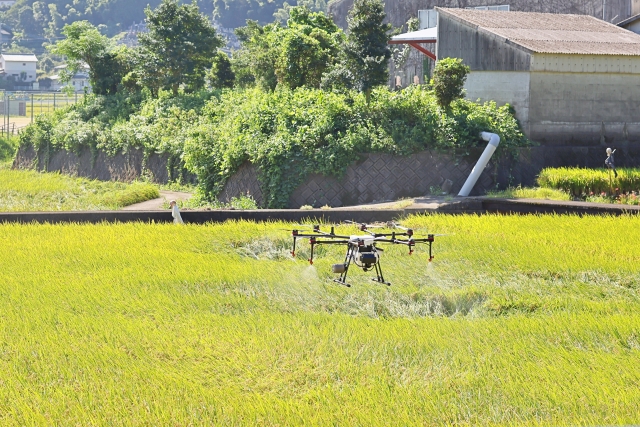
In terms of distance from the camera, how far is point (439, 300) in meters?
9.91

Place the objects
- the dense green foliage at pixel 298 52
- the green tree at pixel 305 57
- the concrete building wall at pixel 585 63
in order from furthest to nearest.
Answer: the dense green foliage at pixel 298 52
the green tree at pixel 305 57
the concrete building wall at pixel 585 63

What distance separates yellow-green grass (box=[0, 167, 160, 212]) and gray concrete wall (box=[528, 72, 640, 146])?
9.10m

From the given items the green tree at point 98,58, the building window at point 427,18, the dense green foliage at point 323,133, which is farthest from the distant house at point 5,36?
the dense green foliage at point 323,133

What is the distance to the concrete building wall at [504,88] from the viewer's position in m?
20.4

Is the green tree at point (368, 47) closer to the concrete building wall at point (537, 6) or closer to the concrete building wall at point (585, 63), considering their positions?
the concrete building wall at point (585, 63)

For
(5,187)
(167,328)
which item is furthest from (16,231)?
(5,187)

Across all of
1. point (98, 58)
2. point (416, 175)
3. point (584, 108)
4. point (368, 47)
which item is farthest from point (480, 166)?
point (98, 58)

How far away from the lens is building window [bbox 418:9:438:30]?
34375 millimetres

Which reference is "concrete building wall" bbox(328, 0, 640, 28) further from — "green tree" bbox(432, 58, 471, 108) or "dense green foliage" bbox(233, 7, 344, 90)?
"green tree" bbox(432, 58, 471, 108)

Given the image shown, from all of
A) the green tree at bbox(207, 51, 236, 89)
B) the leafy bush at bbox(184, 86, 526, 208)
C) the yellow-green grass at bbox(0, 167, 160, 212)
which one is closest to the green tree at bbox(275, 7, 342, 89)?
the leafy bush at bbox(184, 86, 526, 208)

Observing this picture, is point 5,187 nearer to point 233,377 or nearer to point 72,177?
point 72,177

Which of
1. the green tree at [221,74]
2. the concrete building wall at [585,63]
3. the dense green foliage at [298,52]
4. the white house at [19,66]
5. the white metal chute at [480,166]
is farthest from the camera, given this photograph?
the white house at [19,66]

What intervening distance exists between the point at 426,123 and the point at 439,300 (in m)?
10.4

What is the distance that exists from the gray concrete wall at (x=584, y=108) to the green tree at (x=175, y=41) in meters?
15.5
